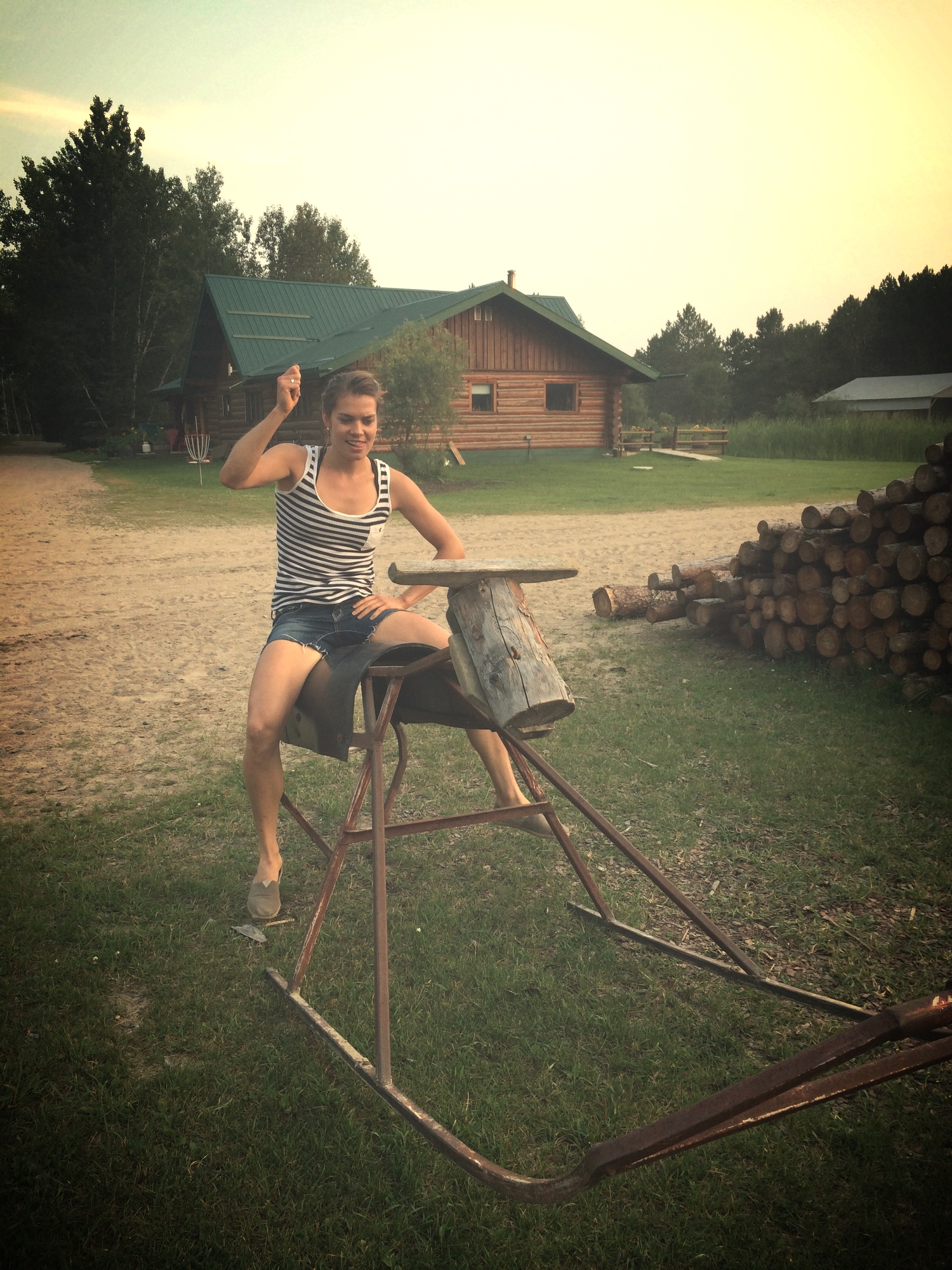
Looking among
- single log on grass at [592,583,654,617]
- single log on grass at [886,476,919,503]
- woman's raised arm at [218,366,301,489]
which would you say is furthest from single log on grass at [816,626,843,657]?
woman's raised arm at [218,366,301,489]

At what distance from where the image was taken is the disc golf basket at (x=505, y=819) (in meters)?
1.36

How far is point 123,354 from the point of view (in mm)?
40375

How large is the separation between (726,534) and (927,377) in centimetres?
5277

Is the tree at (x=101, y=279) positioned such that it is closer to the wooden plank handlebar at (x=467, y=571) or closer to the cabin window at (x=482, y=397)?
the cabin window at (x=482, y=397)

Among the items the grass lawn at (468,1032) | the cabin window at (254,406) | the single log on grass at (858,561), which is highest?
the cabin window at (254,406)

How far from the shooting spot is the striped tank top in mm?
3324

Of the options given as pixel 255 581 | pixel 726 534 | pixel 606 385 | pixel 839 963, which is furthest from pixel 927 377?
pixel 839 963

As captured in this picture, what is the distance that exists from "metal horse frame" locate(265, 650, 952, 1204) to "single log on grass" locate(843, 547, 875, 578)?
338cm

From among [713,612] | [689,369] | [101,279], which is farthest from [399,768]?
[689,369]

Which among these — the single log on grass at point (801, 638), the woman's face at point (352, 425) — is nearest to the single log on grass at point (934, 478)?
the single log on grass at point (801, 638)

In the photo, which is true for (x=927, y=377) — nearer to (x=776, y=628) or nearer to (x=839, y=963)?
(x=776, y=628)

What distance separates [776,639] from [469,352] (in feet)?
65.7

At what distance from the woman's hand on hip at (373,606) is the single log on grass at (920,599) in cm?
345

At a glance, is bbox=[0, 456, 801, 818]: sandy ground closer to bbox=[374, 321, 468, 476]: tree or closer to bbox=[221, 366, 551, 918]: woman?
bbox=[221, 366, 551, 918]: woman
